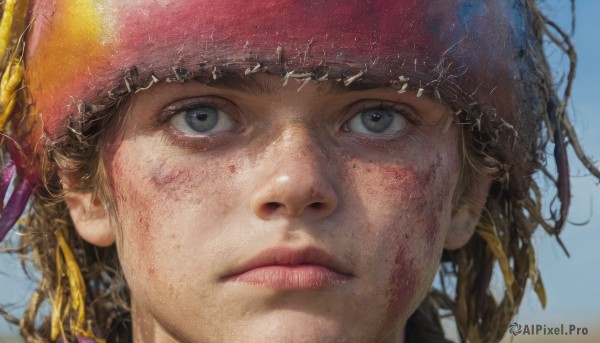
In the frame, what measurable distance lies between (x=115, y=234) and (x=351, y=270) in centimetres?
71

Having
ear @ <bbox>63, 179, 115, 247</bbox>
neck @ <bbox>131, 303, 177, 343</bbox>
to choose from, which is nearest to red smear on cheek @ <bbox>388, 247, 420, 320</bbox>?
neck @ <bbox>131, 303, 177, 343</bbox>

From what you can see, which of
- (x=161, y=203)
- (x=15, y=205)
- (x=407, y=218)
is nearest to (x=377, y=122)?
(x=407, y=218)

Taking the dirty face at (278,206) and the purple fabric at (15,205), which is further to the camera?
the purple fabric at (15,205)

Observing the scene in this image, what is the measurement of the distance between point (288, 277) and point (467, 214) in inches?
30.7

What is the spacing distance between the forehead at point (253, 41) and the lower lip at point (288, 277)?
0.46 metres

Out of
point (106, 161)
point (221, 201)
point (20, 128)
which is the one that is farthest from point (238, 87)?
point (20, 128)

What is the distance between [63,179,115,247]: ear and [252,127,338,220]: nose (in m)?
0.63

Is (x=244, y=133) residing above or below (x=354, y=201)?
above

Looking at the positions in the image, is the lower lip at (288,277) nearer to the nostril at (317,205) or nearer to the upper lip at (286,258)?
the upper lip at (286,258)

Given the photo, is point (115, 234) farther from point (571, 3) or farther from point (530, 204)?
point (571, 3)

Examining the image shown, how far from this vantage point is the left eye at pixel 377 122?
7.87ft

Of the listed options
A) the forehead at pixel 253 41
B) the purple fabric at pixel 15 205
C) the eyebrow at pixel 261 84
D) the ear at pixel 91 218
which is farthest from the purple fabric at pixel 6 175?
the eyebrow at pixel 261 84

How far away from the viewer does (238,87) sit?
2275 millimetres

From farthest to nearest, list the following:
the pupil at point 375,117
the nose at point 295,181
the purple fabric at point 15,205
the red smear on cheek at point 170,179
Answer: the purple fabric at point 15,205
the pupil at point 375,117
the red smear on cheek at point 170,179
the nose at point 295,181
